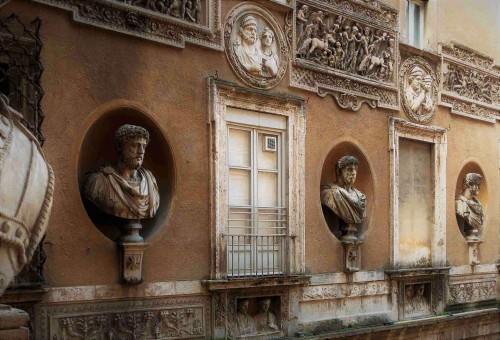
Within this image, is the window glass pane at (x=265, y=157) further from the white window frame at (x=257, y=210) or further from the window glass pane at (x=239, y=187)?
the window glass pane at (x=239, y=187)

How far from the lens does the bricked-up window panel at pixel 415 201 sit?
39.9ft

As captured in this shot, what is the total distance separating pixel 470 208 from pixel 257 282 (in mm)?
5919

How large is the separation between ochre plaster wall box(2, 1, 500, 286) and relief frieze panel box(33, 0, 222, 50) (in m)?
0.09

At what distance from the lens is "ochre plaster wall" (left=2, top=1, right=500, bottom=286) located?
289 inches

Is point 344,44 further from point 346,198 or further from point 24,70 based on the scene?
point 24,70

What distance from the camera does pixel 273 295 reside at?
9.53 m

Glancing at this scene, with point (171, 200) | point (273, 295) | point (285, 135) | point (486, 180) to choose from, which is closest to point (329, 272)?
point (273, 295)

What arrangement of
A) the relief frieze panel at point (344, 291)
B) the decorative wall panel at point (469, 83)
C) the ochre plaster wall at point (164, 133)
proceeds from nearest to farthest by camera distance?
the ochre plaster wall at point (164, 133), the relief frieze panel at point (344, 291), the decorative wall panel at point (469, 83)

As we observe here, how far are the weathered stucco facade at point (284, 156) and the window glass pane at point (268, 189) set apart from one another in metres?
0.17

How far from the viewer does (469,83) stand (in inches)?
541

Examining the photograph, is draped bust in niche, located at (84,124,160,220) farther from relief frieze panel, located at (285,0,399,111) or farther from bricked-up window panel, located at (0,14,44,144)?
relief frieze panel, located at (285,0,399,111)

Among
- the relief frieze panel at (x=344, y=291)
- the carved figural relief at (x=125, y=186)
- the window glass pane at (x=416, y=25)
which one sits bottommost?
the relief frieze panel at (x=344, y=291)

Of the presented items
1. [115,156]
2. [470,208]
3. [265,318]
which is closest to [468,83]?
[470,208]

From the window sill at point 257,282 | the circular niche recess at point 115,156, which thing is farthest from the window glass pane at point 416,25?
the circular niche recess at point 115,156
